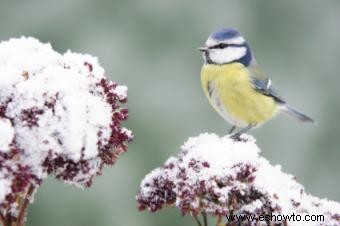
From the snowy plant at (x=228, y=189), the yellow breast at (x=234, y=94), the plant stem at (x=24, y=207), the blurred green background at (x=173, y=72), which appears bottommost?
the plant stem at (x=24, y=207)

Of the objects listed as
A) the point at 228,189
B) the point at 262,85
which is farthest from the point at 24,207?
the point at 262,85

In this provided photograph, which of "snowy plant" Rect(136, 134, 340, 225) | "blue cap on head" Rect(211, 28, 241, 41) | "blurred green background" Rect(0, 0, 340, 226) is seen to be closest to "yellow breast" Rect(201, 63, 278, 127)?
"blue cap on head" Rect(211, 28, 241, 41)

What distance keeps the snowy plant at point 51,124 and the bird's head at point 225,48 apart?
1.43 meters

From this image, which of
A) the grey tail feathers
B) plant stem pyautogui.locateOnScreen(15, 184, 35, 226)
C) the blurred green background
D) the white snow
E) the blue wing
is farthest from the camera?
the blurred green background

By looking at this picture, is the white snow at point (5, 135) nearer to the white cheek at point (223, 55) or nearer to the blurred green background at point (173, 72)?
the white cheek at point (223, 55)

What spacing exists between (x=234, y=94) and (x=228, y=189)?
5.03 feet

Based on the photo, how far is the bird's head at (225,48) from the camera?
3439mm

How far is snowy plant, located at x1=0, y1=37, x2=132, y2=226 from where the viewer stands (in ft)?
5.87

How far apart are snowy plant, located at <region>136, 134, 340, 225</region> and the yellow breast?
50.1 inches

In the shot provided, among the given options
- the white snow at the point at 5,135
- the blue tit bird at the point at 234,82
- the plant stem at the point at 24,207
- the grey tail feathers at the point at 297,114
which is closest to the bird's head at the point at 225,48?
the blue tit bird at the point at 234,82

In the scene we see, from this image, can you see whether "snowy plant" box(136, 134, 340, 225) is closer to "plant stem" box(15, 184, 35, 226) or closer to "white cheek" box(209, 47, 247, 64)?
"plant stem" box(15, 184, 35, 226)

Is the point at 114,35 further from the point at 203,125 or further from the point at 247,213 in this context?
the point at 247,213

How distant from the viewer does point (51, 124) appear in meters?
1.85

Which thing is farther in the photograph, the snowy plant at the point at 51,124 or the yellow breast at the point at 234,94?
the yellow breast at the point at 234,94
